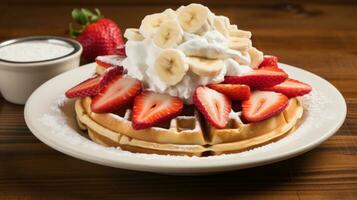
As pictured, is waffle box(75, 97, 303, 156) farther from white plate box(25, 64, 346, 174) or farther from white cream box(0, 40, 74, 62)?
white cream box(0, 40, 74, 62)

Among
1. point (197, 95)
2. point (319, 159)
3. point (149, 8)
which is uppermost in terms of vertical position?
point (197, 95)

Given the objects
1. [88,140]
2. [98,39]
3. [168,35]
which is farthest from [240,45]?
[98,39]

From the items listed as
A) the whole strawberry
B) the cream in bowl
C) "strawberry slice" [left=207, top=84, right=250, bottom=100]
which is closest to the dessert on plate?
"strawberry slice" [left=207, top=84, right=250, bottom=100]

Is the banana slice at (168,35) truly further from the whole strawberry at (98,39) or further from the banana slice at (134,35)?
the whole strawberry at (98,39)

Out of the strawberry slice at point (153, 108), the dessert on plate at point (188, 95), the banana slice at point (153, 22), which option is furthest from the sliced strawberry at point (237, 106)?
the banana slice at point (153, 22)

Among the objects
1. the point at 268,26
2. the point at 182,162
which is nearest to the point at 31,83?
the point at 182,162

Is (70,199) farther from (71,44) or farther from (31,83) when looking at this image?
(71,44)
